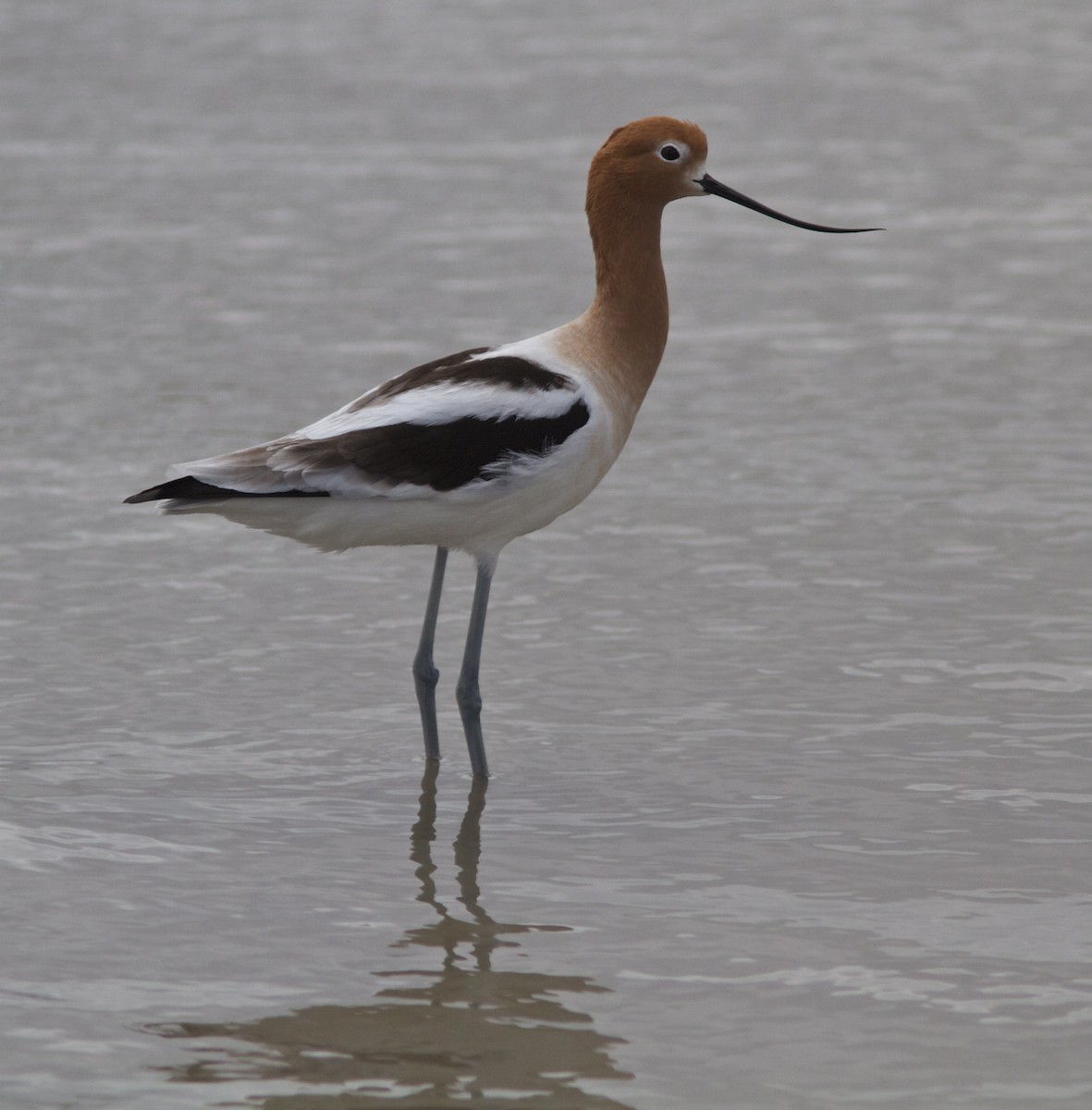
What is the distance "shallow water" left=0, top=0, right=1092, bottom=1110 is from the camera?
16.3 feet

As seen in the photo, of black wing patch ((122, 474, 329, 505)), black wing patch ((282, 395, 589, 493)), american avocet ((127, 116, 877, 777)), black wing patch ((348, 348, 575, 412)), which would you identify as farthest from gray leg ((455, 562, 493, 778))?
black wing patch ((122, 474, 329, 505))

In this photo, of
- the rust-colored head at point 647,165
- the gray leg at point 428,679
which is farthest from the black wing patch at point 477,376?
the rust-colored head at point 647,165

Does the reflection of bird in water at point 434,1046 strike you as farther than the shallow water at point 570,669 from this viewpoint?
No

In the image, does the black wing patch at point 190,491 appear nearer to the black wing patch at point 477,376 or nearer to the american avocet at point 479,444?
the american avocet at point 479,444

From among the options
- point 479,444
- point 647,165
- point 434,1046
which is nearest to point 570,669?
point 479,444

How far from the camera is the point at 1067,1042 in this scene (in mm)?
A: 4812

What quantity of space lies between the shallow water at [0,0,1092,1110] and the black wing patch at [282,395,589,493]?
0.99 m

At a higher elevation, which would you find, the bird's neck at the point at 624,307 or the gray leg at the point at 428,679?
the bird's neck at the point at 624,307

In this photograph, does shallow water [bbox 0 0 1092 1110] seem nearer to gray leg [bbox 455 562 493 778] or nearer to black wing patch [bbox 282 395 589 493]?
gray leg [bbox 455 562 493 778]

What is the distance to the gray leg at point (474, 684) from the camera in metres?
6.59

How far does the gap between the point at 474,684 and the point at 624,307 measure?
130 cm

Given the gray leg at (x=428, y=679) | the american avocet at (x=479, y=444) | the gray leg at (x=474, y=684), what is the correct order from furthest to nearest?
the gray leg at (x=428, y=679), the gray leg at (x=474, y=684), the american avocet at (x=479, y=444)

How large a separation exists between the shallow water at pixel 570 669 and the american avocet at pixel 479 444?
2.48ft

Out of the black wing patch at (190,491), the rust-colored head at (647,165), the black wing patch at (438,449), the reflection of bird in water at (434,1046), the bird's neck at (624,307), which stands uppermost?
the rust-colored head at (647,165)
